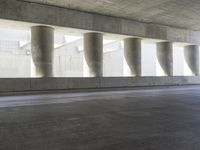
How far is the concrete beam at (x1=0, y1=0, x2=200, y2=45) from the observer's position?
1631 cm

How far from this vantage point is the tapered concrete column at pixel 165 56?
2536 centimetres

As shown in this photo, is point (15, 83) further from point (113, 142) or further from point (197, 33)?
point (197, 33)

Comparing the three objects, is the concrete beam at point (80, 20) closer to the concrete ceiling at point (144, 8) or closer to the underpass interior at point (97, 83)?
the underpass interior at point (97, 83)

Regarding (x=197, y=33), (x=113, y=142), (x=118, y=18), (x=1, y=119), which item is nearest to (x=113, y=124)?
(x=113, y=142)

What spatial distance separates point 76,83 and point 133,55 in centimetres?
784

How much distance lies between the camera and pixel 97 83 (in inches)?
755

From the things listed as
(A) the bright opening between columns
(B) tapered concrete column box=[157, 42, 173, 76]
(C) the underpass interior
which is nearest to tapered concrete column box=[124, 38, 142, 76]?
(C) the underpass interior

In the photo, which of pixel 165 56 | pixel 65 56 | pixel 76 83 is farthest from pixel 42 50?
pixel 65 56

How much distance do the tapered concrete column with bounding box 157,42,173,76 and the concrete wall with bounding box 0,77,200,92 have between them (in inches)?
64.0

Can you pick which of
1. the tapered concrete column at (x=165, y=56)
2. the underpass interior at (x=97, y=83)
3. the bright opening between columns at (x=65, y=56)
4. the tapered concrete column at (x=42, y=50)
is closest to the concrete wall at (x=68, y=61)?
the bright opening between columns at (x=65, y=56)

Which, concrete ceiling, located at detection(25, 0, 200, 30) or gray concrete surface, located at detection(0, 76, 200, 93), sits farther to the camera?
concrete ceiling, located at detection(25, 0, 200, 30)

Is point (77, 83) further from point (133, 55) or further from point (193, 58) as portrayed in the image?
point (193, 58)

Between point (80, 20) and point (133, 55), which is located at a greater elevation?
point (80, 20)

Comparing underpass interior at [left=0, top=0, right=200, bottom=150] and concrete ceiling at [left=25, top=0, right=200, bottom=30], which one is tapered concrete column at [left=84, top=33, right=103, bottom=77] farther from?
concrete ceiling at [left=25, top=0, right=200, bottom=30]
